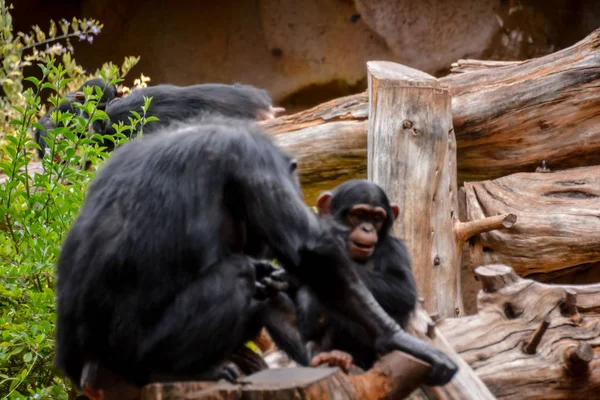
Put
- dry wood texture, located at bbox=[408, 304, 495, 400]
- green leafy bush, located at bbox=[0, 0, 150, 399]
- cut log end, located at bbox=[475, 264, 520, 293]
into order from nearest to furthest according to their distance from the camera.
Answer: dry wood texture, located at bbox=[408, 304, 495, 400]
green leafy bush, located at bbox=[0, 0, 150, 399]
cut log end, located at bbox=[475, 264, 520, 293]

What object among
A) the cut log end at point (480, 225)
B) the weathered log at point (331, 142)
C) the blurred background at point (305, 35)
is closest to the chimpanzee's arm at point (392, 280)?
the cut log end at point (480, 225)

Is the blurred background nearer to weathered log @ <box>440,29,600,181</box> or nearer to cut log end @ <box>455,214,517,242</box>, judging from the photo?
weathered log @ <box>440,29,600,181</box>

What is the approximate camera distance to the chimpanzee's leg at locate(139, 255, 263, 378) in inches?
104

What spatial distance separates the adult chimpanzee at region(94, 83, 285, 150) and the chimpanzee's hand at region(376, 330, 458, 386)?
3.81m

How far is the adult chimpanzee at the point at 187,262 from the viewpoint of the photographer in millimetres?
2670

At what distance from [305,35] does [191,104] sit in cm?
377

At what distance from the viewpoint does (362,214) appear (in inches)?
137

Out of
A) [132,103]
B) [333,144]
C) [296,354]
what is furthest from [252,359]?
[132,103]

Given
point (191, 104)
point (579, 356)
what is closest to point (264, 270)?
point (579, 356)

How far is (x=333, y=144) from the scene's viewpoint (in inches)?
223

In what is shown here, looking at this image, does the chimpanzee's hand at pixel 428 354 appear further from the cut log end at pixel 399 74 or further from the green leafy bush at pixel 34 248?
the cut log end at pixel 399 74

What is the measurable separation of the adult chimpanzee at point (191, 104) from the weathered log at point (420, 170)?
6.40 ft

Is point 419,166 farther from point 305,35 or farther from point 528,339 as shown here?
point 305,35

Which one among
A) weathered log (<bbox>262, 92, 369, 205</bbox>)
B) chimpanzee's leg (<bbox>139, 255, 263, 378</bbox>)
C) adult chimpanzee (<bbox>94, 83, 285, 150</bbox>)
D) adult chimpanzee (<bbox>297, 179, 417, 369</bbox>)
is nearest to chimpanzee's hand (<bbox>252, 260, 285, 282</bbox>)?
chimpanzee's leg (<bbox>139, 255, 263, 378</bbox>)
